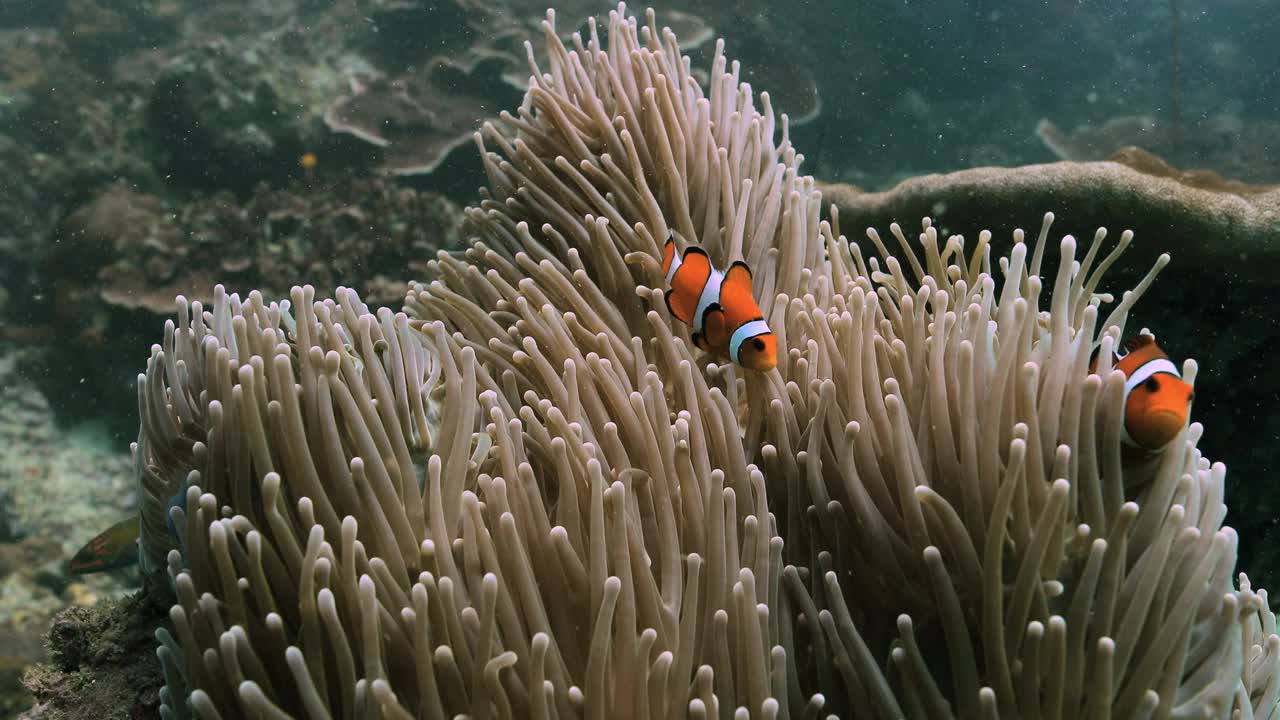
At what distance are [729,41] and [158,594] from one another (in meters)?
9.09

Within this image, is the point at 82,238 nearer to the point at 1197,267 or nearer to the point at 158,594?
the point at 158,594

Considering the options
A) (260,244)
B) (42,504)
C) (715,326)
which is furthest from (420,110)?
(715,326)

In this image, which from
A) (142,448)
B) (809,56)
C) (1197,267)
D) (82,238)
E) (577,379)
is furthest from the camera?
(809,56)

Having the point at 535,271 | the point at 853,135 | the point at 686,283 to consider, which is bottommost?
the point at 853,135

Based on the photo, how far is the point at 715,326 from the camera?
5.72ft

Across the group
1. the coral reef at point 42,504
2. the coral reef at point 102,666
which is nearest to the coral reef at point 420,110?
the coral reef at point 42,504

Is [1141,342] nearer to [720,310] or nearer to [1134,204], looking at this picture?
[720,310]

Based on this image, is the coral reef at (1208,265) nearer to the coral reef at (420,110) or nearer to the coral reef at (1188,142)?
the coral reef at (420,110)

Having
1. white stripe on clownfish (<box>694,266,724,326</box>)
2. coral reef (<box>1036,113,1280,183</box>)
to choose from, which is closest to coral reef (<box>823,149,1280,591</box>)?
white stripe on clownfish (<box>694,266,724,326</box>)

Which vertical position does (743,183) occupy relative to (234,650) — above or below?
above

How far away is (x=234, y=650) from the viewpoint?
44.9 inches

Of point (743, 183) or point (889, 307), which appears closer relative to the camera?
point (889, 307)

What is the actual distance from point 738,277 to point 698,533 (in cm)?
65

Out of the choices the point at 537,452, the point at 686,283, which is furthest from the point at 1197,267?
the point at 537,452
